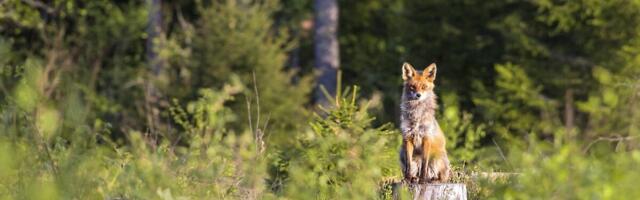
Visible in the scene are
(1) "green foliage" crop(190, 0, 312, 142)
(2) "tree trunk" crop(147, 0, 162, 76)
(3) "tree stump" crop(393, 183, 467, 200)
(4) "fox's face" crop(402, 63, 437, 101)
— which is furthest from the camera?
(2) "tree trunk" crop(147, 0, 162, 76)

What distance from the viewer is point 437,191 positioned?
1108 centimetres

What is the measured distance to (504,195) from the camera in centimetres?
868

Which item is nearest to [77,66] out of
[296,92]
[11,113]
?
[296,92]

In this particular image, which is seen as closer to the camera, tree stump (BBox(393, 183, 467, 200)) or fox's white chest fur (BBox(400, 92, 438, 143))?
tree stump (BBox(393, 183, 467, 200))

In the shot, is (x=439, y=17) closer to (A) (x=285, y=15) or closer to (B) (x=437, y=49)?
(B) (x=437, y=49)

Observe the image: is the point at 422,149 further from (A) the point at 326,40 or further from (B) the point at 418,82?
(A) the point at 326,40

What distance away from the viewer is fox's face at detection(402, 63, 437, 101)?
11664 mm

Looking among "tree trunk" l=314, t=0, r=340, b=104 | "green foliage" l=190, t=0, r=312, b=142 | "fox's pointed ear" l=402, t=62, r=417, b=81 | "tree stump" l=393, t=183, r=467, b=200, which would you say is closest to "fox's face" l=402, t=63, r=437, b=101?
"fox's pointed ear" l=402, t=62, r=417, b=81

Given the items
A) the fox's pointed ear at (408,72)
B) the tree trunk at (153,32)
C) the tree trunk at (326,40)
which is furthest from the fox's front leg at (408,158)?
the tree trunk at (326,40)

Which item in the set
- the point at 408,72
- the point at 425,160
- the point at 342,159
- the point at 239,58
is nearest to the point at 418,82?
the point at 408,72

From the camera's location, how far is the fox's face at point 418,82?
459 inches

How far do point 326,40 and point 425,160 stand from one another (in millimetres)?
20385

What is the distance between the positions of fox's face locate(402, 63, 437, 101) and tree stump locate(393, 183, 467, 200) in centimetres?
93

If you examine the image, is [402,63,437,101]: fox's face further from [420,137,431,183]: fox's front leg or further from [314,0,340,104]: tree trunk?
[314,0,340,104]: tree trunk
